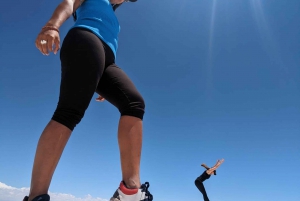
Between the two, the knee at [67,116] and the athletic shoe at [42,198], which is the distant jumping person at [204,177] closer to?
the knee at [67,116]

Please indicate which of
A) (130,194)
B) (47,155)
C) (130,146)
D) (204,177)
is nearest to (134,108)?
(130,146)

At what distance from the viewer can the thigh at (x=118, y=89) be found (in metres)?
2.62

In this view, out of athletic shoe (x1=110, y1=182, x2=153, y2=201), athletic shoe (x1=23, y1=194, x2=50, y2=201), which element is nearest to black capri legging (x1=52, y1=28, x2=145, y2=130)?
athletic shoe (x1=23, y1=194, x2=50, y2=201)

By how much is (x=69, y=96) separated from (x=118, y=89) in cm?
55

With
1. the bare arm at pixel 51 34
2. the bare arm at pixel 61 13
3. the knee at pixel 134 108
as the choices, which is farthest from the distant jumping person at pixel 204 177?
the bare arm at pixel 51 34

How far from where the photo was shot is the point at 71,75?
2.30 meters

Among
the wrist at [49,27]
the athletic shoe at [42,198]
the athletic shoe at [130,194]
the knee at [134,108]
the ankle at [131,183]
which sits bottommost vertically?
the athletic shoe at [42,198]

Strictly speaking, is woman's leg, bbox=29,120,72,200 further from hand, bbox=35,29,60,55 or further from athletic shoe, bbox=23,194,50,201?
hand, bbox=35,29,60,55

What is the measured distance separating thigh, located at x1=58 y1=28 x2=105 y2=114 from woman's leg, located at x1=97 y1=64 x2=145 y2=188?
0.89 feet

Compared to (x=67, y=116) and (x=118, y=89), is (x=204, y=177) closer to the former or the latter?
(x=118, y=89)

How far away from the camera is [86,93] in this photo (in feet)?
7.51

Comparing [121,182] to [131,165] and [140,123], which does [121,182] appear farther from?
[140,123]

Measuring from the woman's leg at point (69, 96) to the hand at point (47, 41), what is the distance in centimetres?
19

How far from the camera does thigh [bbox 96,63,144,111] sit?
2.62 metres
